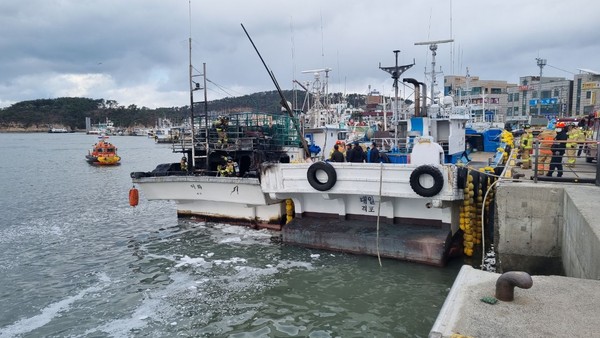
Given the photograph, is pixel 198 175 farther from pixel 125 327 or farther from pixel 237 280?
pixel 125 327

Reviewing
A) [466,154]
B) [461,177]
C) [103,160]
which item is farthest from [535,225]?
[103,160]

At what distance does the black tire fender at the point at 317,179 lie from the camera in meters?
11.5

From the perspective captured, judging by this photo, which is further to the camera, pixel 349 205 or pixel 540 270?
pixel 349 205

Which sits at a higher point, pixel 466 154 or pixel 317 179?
pixel 466 154

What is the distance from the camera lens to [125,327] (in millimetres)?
7645

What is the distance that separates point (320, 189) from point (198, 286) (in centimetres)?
418

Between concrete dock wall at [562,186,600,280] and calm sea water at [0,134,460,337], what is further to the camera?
calm sea water at [0,134,460,337]

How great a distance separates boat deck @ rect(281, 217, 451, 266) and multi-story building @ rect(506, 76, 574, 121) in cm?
5777

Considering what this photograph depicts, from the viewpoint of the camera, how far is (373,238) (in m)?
10.9

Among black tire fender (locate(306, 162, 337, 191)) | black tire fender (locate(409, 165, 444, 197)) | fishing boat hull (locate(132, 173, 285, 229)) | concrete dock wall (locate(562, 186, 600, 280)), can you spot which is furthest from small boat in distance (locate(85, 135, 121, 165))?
concrete dock wall (locate(562, 186, 600, 280))

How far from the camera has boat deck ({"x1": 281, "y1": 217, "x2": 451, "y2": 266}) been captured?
10.4 metres

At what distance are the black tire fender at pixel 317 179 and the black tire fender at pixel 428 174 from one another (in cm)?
214

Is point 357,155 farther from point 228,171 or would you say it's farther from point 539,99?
point 539,99

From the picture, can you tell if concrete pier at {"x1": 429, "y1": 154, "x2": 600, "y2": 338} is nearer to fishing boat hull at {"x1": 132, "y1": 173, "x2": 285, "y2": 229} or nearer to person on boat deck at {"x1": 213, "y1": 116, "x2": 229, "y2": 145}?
fishing boat hull at {"x1": 132, "y1": 173, "x2": 285, "y2": 229}
